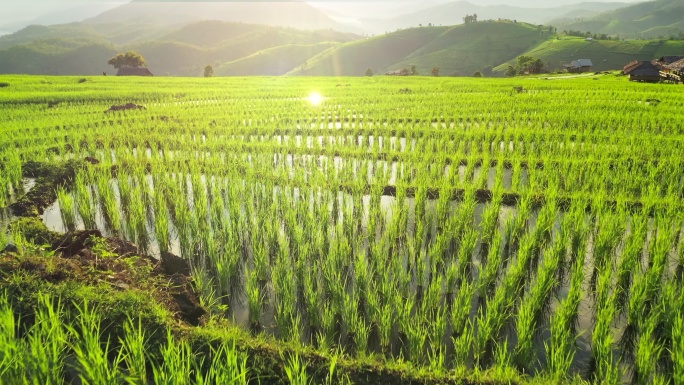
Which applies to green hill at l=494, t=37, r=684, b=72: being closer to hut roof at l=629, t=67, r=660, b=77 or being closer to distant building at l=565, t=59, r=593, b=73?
distant building at l=565, t=59, r=593, b=73

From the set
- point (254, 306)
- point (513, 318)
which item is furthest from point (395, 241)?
point (254, 306)

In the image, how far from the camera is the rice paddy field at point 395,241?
2.97 meters

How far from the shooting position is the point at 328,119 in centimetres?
1396

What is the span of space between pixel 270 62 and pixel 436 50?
1903 inches

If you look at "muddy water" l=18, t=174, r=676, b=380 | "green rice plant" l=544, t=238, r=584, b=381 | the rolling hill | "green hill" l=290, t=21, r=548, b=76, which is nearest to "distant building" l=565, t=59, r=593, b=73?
"green hill" l=290, t=21, r=548, b=76

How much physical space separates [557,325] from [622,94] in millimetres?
18355

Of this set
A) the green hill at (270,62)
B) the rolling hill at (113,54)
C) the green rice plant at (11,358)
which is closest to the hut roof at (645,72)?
the green rice plant at (11,358)

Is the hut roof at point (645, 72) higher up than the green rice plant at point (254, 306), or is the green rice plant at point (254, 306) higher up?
the hut roof at point (645, 72)

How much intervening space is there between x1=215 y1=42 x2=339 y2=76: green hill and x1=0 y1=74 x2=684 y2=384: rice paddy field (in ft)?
345

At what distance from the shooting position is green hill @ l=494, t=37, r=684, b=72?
210 ft

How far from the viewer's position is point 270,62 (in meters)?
119

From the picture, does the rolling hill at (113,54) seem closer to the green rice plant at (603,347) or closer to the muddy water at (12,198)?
the muddy water at (12,198)

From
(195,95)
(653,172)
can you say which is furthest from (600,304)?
(195,95)

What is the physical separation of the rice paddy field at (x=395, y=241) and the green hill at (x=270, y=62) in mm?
105120
